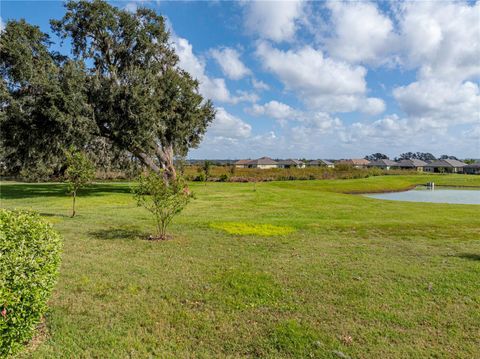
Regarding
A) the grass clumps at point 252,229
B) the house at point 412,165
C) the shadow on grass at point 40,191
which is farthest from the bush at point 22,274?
the house at point 412,165

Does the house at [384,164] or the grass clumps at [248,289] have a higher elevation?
the house at [384,164]

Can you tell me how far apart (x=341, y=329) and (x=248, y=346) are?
1450 mm

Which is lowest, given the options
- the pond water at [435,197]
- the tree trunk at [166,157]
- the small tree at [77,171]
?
the pond water at [435,197]

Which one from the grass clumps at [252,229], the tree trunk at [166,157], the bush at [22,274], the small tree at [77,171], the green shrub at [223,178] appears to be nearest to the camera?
the bush at [22,274]

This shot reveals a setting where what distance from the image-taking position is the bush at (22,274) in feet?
11.1

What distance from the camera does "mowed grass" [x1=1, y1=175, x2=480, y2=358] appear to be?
427 cm

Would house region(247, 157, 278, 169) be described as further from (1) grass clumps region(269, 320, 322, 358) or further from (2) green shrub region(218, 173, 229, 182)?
(1) grass clumps region(269, 320, 322, 358)

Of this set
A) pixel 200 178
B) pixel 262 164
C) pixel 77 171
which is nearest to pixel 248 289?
pixel 77 171

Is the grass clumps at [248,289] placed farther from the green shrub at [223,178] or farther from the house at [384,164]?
the house at [384,164]

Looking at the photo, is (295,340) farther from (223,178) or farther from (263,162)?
(263,162)

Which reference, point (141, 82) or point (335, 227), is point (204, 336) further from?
point (141, 82)

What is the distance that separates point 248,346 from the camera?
425 cm

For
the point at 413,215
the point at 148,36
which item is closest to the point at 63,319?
the point at 413,215

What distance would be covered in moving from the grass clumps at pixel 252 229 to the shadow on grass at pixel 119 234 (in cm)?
284
